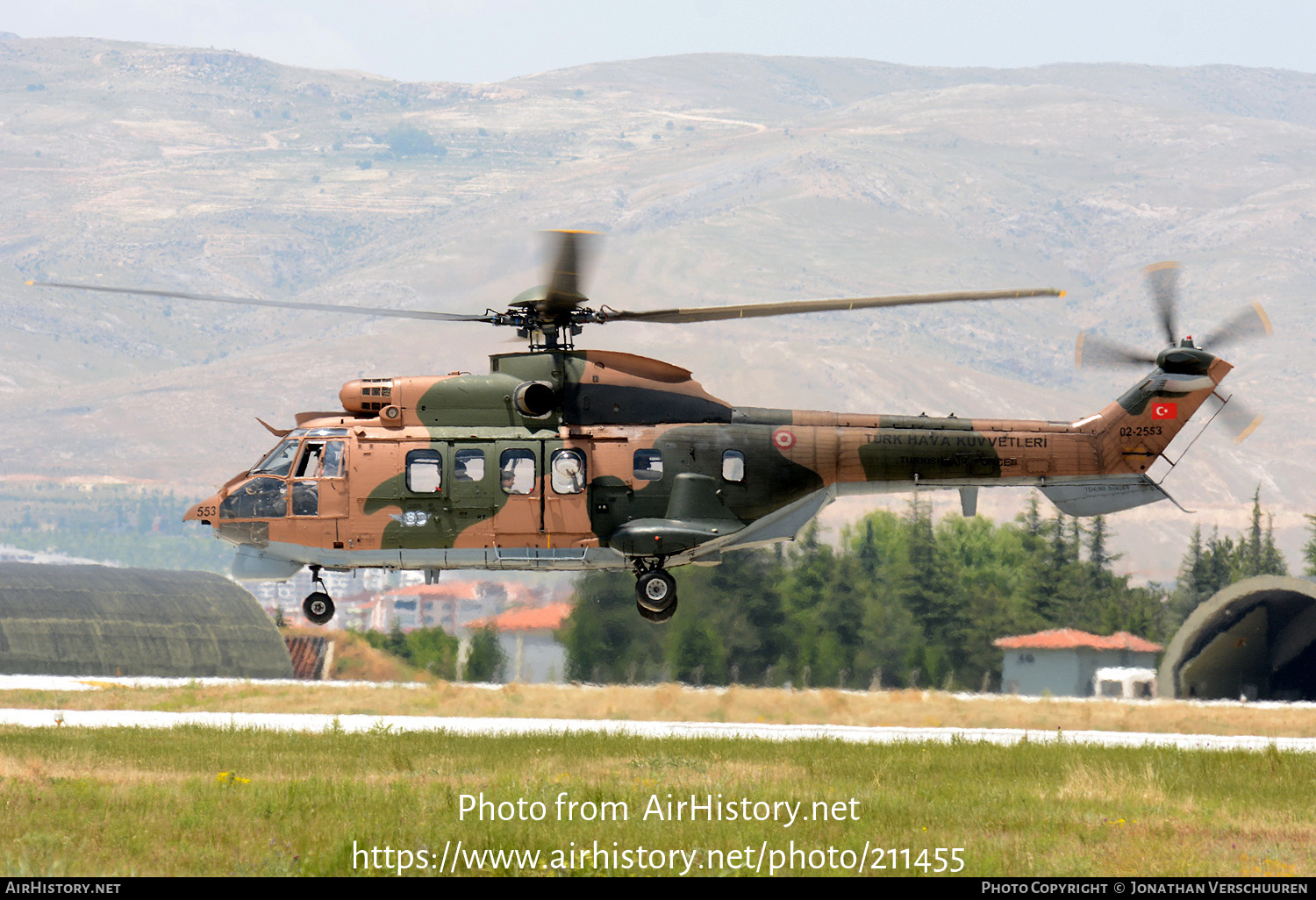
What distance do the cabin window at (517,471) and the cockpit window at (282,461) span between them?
398cm

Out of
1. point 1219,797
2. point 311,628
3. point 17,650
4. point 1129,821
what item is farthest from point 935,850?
point 311,628

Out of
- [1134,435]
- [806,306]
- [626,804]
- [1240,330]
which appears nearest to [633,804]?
[626,804]

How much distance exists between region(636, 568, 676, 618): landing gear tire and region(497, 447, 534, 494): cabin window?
2632mm

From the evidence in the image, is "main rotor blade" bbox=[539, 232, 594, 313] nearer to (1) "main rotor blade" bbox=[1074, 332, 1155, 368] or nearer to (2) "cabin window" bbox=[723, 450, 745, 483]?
(2) "cabin window" bbox=[723, 450, 745, 483]

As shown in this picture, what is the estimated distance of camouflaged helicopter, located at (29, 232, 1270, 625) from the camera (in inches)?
1152

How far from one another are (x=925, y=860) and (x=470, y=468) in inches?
551

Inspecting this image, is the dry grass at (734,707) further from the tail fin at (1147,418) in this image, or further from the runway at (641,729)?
the tail fin at (1147,418)

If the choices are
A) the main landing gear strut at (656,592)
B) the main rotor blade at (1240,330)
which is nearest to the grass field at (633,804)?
the main landing gear strut at (656,592)

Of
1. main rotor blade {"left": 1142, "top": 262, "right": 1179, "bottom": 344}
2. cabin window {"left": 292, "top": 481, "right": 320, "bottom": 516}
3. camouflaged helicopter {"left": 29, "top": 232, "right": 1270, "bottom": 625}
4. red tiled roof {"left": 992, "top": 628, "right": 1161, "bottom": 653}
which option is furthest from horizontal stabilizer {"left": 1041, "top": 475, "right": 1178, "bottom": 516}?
red tiled roof {"left": 992, "top": 628, "right": 1161, "bottom": 653}

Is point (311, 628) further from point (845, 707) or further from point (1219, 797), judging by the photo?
point (1219, 797)

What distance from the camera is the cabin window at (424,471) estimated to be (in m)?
29.3

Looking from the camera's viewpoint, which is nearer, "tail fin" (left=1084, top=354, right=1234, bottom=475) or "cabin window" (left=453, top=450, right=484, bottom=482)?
"cabin window" (left=453, top=450, right=484, bottom=482)

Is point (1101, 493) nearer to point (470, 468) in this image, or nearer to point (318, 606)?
point (470, 468)
